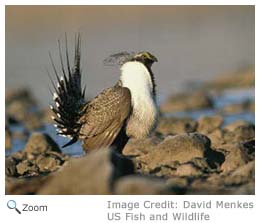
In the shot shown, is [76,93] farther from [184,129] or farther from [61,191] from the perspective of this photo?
[184,129]

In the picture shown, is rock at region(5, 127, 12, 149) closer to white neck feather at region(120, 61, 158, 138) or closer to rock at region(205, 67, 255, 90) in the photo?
white neck feather at region(120, 61, 158, 138)

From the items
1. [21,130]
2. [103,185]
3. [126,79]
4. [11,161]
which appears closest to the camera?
[103,185]

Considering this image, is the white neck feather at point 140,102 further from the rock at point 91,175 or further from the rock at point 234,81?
the rock at point 234,81

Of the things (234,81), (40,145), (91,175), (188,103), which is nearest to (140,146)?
(40,145)

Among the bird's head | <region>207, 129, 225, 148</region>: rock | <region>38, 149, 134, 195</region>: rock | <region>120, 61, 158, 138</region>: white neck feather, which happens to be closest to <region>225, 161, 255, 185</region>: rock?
<region>38, 149, 134, 195</region>: rock

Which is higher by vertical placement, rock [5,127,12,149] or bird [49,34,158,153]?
bird [49,34,158,153]

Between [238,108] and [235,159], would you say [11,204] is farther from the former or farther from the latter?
[238,108]

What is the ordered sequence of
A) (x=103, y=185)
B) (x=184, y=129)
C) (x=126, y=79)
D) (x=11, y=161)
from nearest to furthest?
(x=103, y=185) < (x=126, y=79) < (x=11, y=161) < (x=184, y=129)
